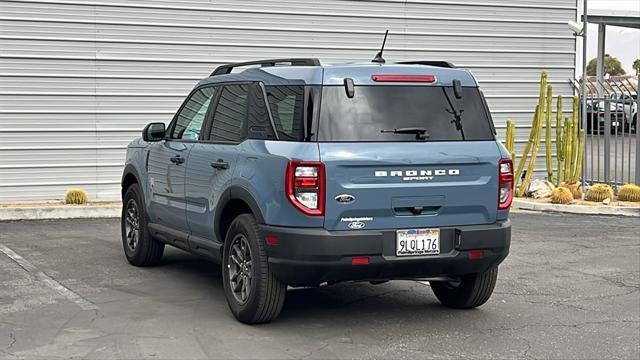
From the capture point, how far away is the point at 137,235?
31.5 feet

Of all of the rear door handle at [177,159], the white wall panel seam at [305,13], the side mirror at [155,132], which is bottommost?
the rear door handle at [177,159]

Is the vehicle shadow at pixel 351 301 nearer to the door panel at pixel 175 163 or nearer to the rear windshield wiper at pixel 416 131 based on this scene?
the door panel at pixel 175 163

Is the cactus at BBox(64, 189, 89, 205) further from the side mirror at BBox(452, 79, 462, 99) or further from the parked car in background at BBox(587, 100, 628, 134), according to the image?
the parked car in background at BBox(587, 100, 628, 134)

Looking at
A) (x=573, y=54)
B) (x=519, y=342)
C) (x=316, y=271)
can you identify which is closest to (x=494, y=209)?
(x=519, y=342)

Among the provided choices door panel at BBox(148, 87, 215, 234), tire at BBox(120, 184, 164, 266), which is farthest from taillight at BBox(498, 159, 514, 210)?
tire at BBox(120, 184, 164, 266)

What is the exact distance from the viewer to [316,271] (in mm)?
6695

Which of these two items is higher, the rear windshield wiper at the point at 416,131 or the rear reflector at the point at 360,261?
the rear windshield wiper at the point at 416,131

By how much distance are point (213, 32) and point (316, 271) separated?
9.32 metres

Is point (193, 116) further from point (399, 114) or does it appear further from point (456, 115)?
point (456, 115)

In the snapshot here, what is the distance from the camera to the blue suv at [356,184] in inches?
263

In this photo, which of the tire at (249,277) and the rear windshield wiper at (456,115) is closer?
the tire at (249,277)

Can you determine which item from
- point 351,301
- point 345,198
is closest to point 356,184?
point 345,198

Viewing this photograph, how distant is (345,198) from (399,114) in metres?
0.81

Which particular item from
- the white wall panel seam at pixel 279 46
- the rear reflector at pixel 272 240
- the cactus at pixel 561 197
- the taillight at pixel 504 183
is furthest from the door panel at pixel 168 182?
the cactus at pixel 561 197
